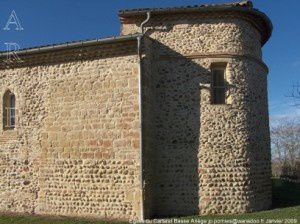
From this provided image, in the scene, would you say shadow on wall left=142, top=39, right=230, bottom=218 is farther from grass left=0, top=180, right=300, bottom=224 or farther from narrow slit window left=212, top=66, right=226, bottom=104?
grass left=0, top=180, right=300, bottom=224

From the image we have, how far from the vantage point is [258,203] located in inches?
475

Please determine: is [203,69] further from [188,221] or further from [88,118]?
[188,221]

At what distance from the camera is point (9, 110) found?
13.4m

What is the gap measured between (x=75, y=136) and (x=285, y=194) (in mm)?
8017

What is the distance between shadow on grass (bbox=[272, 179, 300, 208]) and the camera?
517 inches

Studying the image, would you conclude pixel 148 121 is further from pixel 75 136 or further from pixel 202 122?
pixel 75 136

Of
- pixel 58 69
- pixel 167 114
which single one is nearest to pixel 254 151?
pixel 167 114

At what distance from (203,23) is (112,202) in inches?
234

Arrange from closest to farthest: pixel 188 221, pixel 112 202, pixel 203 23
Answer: pixel 188 221 → pixel 112 202 → pixel 203 23

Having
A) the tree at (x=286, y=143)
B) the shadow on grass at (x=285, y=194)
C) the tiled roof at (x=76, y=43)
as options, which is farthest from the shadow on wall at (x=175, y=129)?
the tree at (x=286, y=143)

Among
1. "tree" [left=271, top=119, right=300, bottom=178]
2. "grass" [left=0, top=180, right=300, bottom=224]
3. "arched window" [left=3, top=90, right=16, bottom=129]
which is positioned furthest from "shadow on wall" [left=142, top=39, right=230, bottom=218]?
"tree" [left=271, top=119, right=300, bottom=178]

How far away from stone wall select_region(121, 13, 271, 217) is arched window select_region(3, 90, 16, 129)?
15.1 feet

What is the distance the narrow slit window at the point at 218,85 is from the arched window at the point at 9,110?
6.49 meters

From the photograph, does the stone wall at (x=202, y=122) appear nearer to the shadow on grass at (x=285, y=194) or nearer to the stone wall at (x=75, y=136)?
the stone wall at (x=75, y=136)
